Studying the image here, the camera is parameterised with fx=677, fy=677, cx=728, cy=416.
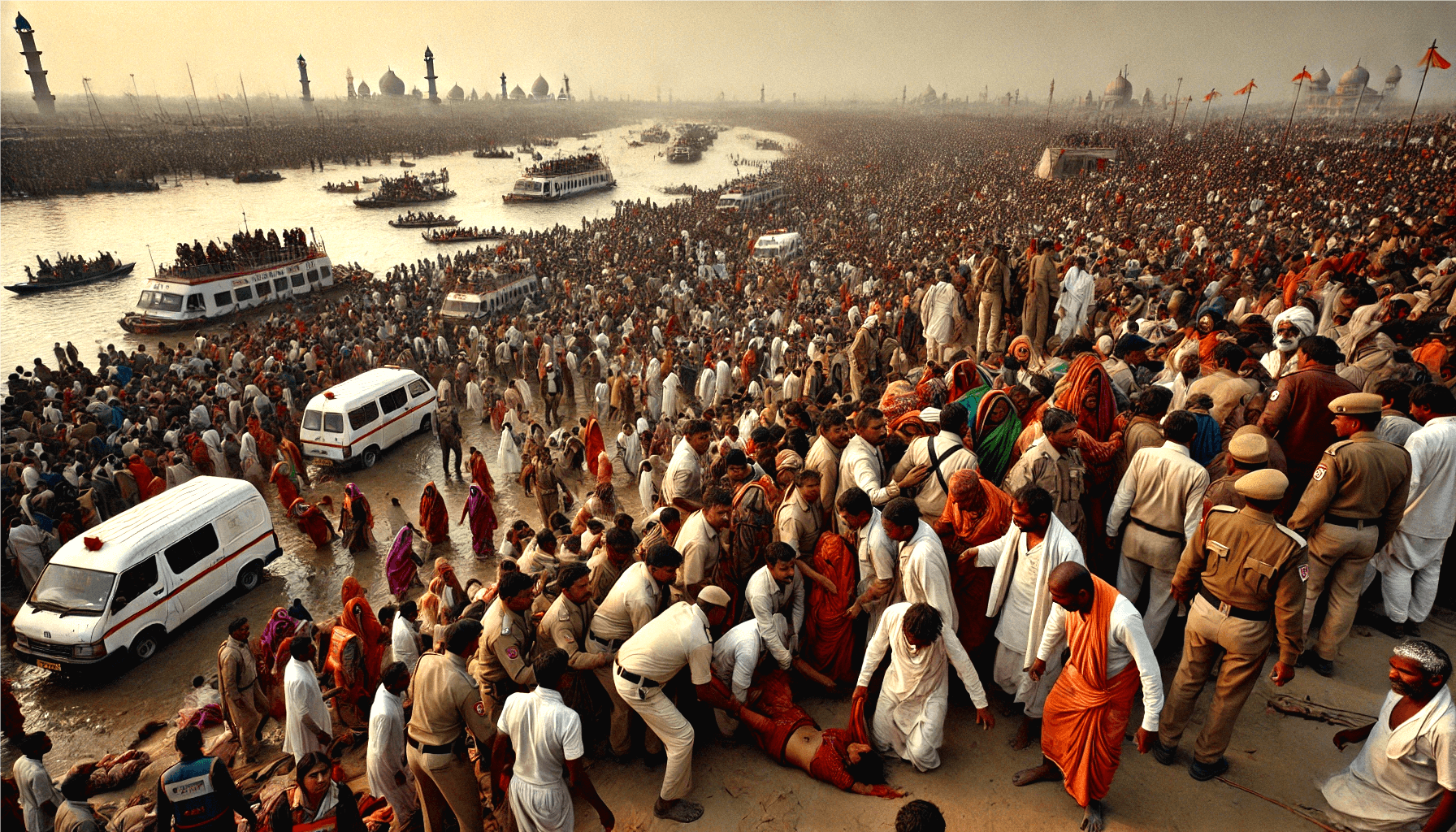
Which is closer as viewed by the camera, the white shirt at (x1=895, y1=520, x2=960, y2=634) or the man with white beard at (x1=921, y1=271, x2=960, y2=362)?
the white shirt at (x1=895, y1=520, x2=960, y2=634)

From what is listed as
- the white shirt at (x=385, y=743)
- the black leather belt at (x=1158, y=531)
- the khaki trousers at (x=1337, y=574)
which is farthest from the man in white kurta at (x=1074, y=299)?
the white shirt at (x=385, y=743)

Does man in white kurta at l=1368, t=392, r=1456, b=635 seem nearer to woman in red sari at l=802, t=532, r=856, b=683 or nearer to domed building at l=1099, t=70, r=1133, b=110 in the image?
woman in red sari at l=802, t=532, r=856, b=683

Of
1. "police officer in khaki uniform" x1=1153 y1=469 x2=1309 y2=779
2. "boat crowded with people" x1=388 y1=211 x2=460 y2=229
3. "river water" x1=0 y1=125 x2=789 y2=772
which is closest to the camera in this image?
"police officer in khaki uniform" x1=1153 y1=469 x2=1309 y2=779

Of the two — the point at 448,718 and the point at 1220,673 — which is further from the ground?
the point at 1220,673

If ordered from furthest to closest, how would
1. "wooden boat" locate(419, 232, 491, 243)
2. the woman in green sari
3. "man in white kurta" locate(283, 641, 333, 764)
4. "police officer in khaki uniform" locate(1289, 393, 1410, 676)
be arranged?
"wooden boat" locate(419, 232, 491, 243)
the woman in green sari
"man in white kurta" locate(283, 641, 333, 764)
"police officer in khaki uniform" locate(1289, 393, 1410, 676)

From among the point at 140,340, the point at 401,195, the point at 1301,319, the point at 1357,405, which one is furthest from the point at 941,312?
the point at 401,195

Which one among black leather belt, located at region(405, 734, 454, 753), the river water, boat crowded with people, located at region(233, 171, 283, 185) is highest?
boat crowded with people, located at region(233, 171, 283, 185)

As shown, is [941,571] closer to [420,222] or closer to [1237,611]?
[1237,611]

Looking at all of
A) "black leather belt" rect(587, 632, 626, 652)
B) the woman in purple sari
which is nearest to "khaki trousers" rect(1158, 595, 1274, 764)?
"black leather belt" rect(587, 632, 626, 652)
